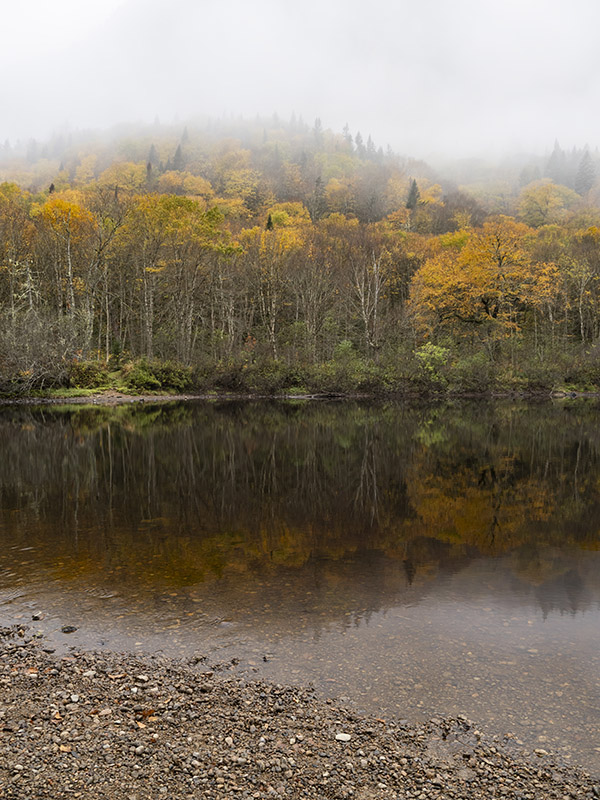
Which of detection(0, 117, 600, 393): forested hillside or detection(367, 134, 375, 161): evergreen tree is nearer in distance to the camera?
detection(0, 117, 600, 393): forested hillside

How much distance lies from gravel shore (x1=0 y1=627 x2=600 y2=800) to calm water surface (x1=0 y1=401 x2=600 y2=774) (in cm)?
38

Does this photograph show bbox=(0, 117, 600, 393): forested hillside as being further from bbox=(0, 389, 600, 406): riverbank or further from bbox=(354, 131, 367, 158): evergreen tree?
bbox=(354, 131, 367, 158): evergreen tree

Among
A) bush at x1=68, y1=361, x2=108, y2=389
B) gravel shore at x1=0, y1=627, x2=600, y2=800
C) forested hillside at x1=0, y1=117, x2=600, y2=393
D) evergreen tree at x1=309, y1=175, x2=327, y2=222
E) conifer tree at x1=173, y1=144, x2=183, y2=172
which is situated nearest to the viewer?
gravel shore at x1=0, y1=627, x2=600, y2=800

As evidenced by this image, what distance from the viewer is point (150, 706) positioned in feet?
16.1

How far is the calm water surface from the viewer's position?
5.50 meters

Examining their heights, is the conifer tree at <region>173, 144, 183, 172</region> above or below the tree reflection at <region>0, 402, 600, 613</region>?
above

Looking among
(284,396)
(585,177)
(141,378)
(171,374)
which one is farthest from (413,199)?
(141,378)

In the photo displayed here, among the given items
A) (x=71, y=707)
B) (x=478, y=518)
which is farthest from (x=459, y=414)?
(x=71, y=707)

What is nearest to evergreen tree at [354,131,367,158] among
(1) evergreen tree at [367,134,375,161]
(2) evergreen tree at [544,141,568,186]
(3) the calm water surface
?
(1) evergreen tree at [367,134,375,161]

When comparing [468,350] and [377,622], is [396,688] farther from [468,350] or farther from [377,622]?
[468,350]

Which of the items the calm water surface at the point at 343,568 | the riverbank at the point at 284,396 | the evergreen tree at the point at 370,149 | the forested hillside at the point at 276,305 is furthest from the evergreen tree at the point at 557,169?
the calm water surface at the point at 343,568

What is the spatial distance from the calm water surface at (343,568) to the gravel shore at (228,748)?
1.24 ft

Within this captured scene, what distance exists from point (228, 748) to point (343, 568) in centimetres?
443

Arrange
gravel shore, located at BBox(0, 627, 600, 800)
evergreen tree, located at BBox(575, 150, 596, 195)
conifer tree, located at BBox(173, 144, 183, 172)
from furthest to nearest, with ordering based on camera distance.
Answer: evergreen tree, located at BBox(575, 150, 596, 195) → conifer tree, located at BBox(173, 144, 183, 172) → gravel shore, located at BBox(0, 627, 600, 800)
